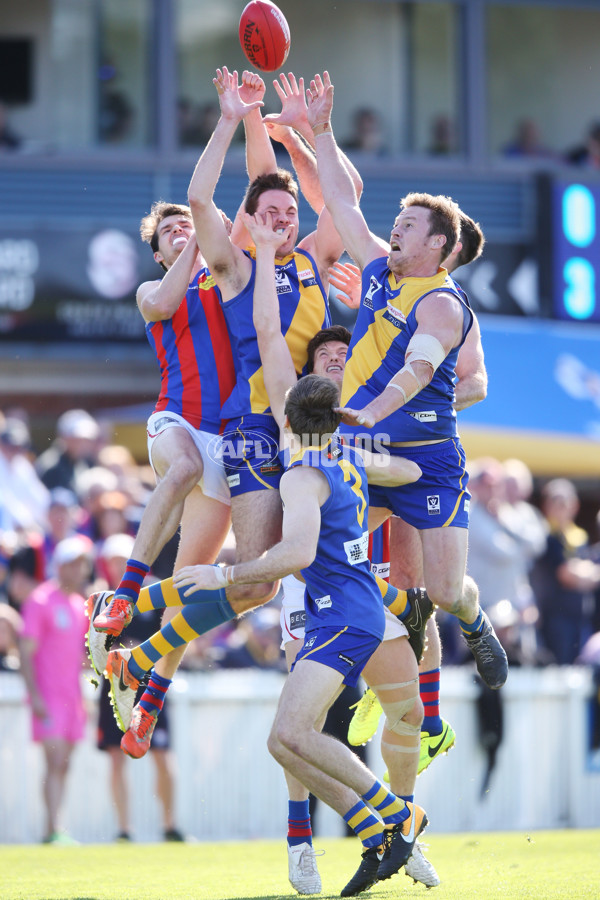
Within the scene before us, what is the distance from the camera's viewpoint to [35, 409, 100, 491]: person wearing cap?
1248cm

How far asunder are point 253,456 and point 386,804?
1.86 meters

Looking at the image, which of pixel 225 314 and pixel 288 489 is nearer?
pixel 288 489

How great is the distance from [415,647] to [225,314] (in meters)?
2.04

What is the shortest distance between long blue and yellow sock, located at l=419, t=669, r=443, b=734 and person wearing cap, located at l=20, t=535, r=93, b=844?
11.2 feet

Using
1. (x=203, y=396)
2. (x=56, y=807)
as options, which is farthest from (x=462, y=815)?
(x=203, y=396)

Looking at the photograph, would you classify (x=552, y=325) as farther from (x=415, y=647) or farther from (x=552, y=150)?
(x=415, y=647)

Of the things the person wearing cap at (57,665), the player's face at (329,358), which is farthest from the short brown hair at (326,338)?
the person wearing cap at (57,665)

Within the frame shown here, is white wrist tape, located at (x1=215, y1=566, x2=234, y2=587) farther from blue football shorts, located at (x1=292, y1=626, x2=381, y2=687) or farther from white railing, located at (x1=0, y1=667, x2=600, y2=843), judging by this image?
white railing, located at (x1=0, y1=667, x2=600, y2=843)

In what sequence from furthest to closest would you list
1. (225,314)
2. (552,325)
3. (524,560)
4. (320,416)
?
(552,325) < (524,560) < (225,314) < (320,416)

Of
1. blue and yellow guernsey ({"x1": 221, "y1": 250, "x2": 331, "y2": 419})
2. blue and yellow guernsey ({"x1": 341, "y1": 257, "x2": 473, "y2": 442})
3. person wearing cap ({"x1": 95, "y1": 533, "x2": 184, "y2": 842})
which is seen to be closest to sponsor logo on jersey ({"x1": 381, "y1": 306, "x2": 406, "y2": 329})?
blue and yellow guernsey ({"x1": 341, "y1": 257, "x2": 473, "y2": 442})

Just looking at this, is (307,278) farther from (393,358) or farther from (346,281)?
(393,358)

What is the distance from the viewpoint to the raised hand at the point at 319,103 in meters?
7.55

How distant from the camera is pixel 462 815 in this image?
37.2 ft

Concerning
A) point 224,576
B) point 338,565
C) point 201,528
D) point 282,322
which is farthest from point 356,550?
point 282,322
